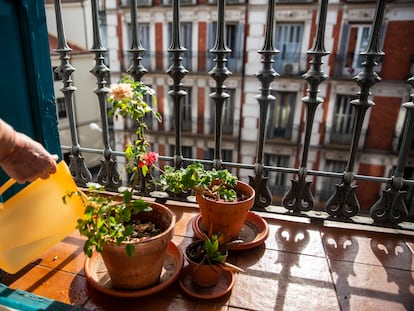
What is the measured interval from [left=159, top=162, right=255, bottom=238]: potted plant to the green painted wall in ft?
1.92

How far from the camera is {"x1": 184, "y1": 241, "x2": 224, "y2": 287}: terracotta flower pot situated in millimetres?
1185

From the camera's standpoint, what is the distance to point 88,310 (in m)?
1.13

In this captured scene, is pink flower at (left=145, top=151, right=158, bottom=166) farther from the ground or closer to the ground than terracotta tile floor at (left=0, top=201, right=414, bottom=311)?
farther from the ground

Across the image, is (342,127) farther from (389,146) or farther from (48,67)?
(48,67)

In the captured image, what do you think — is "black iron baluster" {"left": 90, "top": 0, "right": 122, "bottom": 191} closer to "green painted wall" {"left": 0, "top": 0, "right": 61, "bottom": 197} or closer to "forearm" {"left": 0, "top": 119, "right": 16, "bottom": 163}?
"green painted wall" {"left": 0, "top": 0, "right": 61, "bottom": 197}

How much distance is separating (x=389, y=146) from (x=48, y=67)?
10.00m

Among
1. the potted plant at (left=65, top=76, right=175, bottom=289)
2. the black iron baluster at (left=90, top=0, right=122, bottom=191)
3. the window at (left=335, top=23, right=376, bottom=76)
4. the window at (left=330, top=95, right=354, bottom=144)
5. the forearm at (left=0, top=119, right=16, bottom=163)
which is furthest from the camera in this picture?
the window at (left=330, top=95, right=354, bottom=144)

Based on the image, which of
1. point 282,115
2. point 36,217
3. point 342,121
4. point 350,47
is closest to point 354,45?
point 350,47

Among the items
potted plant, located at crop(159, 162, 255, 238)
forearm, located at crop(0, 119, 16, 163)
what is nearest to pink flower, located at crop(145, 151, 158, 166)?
potted plant, located at crop(159, 162, 255, 238)

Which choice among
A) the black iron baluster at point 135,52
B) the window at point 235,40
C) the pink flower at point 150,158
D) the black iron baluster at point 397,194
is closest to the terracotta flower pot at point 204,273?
the pink flower at point 150,158

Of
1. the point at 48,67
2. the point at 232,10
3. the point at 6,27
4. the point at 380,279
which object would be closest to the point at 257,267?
the point at 380,279

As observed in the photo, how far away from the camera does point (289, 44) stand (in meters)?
9.07

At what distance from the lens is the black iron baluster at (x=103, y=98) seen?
1.68m

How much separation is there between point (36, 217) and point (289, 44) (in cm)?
922
